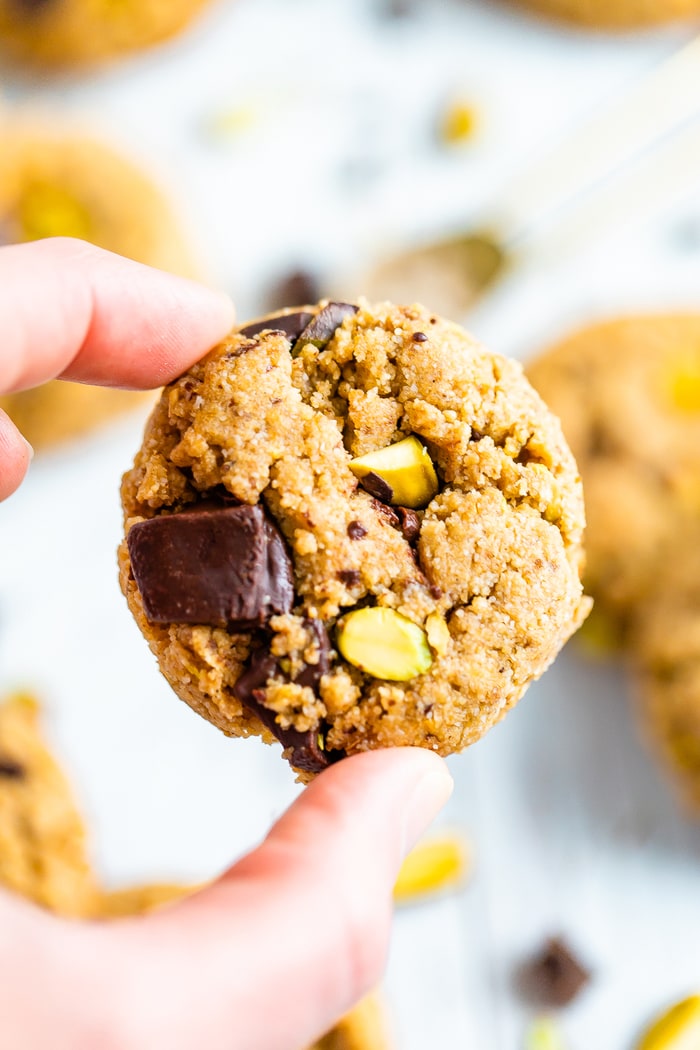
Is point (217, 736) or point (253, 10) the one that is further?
point (253, 10)

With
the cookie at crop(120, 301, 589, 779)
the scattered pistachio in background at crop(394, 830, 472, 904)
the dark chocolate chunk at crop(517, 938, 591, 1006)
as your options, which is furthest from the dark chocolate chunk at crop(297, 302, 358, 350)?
the dark chocolate chunk at crop(517, 938, 591, 1006)

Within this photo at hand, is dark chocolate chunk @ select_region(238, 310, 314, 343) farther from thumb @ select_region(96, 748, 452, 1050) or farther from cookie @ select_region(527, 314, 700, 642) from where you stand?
cookie @ select_region(527, 314, 700, 642)

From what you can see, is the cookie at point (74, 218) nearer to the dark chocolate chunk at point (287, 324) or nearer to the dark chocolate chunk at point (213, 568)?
the dark chocolate chunk at point (287, 324)

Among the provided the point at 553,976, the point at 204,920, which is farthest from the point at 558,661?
the point at 204,920

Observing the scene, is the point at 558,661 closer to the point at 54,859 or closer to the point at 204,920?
the point at 54,859

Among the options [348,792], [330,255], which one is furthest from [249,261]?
[348,792]

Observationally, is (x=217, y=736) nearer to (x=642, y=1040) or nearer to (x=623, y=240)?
(x=642, y=1040)

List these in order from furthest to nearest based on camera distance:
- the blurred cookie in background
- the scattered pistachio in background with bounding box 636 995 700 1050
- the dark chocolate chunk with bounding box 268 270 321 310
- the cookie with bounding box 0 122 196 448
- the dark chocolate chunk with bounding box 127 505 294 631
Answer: the dark chocolate chunk with bounding box 268 270 321 310 < the cookie with bounding box 0 122 196 448 < the scattered pistachio in background with bounding box 636 995 700 1050 < the blurred cookie in background < the dark chocolate chunk with bounding box 127 505 294 631
